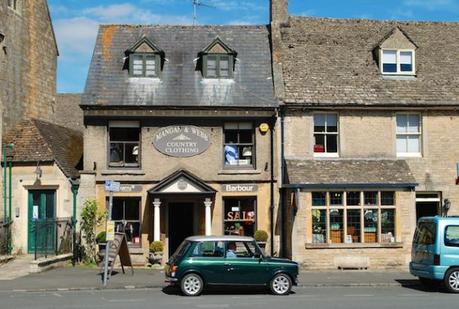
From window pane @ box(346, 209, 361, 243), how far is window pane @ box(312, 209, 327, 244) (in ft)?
2.93

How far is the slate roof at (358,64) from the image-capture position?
86.8ft

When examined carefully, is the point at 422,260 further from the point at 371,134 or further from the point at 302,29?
the point at 302,29

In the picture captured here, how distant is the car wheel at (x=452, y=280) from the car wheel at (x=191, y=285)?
270 inches

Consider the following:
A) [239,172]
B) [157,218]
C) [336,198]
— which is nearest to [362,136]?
[336,198]

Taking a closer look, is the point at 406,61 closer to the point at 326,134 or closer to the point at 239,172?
the point at 326,134

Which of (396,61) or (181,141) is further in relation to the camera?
(396,61)

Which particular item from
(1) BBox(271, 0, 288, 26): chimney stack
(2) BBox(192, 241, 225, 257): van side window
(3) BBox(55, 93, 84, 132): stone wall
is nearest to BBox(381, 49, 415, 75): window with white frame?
(1) BBox(271, 0, 288, 26): chimney stack

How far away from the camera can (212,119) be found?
26.1 metres

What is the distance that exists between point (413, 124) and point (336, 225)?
215 inches

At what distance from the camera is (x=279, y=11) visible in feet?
96.3

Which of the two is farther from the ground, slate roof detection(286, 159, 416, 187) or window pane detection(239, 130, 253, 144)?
window pane detection(239, 130, 253, 144)

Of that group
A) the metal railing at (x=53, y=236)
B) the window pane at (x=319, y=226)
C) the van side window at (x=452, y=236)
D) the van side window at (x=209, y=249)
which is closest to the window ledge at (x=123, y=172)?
the metal railing at (x=53, y=236)

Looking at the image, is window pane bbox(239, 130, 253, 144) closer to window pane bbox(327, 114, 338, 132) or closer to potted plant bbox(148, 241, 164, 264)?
window pane bbox(327, 114, 338, 132)

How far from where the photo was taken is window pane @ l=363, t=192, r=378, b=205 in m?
24.8
